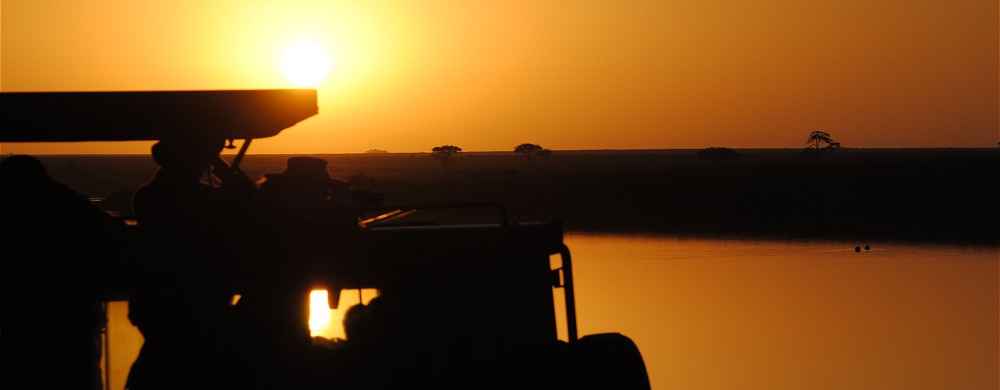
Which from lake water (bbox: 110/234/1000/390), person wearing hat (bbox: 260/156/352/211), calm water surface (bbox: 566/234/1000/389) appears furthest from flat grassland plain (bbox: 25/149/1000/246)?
person wearing hat (bbox: 260/156/352/211)

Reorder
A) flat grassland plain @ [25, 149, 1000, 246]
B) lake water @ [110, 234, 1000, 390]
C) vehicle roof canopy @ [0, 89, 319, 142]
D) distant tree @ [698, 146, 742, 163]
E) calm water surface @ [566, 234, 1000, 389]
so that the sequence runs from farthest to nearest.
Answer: distant tree @ [698, 146, 742, 163], flat grassland plain @ [25, 149, 1000, 246], calm water surface @ [566, 234, 1000, 389], lake water @ [110, 234, 1000, 390], vehicle roof canopy @ [0, 89, 319, 142]

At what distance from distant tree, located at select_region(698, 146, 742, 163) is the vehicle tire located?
131m

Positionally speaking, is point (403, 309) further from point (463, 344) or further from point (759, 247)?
point (759, 247)

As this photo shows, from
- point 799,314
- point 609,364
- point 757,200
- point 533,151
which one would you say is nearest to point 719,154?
point 533,151

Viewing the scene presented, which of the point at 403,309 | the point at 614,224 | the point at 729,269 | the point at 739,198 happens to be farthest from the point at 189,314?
the point at 739,198

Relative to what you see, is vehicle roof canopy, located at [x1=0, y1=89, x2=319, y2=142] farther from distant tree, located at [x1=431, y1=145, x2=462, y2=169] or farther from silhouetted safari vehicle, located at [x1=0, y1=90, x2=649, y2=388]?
distant tree, located at [x1=431, y1=145, x2=462, y2=169]

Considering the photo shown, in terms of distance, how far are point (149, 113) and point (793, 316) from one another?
13.0 metres

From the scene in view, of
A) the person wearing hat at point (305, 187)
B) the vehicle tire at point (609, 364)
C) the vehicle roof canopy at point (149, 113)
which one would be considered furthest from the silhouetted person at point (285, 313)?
the vehicle tire at point (609, 364)

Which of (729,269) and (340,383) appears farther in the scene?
(729,269)

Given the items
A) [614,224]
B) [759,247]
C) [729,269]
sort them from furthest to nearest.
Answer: [614,224] < [759,247] < [729,269]

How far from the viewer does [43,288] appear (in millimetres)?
5473

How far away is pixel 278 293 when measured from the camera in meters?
5.60

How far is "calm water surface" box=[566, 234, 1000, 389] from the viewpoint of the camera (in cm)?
1298

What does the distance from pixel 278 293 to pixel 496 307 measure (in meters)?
0.94
